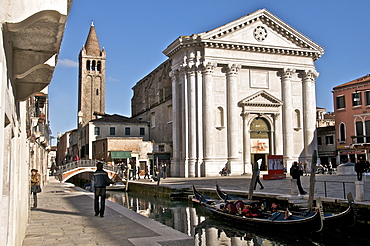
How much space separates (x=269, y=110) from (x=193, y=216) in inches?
779

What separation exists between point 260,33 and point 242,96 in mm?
5410

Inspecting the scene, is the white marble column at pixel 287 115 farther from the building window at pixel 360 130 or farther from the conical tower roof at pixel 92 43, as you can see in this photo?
the conical tower roof at pixel 92 43

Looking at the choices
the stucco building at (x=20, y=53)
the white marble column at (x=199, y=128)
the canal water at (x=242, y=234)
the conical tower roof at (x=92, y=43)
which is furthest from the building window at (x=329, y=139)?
the conical tower roof at (x=92, y=43)

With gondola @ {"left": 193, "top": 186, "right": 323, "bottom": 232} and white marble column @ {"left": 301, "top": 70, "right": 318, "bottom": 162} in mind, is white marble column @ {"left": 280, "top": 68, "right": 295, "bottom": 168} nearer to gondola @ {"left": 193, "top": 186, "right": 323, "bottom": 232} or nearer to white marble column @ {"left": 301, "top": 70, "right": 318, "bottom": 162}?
white marble column @ {"left": 301, "top": 70, "right": 318, "bottom": 162}

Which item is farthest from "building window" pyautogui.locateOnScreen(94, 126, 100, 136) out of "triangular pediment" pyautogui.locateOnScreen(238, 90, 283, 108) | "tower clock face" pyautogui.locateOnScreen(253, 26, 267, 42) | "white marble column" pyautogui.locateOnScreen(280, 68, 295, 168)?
"white marble column" pyautogui.locateOnScreen(280, 68, 295, 168)

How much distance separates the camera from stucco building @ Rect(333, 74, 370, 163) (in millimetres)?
35875

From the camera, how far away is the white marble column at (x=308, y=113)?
3425 cm

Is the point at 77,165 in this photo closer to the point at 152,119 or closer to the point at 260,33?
the point at 152,119

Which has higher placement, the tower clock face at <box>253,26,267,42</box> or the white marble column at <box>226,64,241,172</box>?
the tower clock face at <box>253,26,267,42</box>

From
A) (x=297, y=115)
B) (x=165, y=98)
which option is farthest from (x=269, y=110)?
(x=165, y=98)

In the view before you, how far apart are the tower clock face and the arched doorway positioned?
6517mm

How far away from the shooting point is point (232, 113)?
31688mm

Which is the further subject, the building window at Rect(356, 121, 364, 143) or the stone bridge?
the building window at Rect(356, 121, 364, 143)

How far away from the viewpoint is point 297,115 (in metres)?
34.8
